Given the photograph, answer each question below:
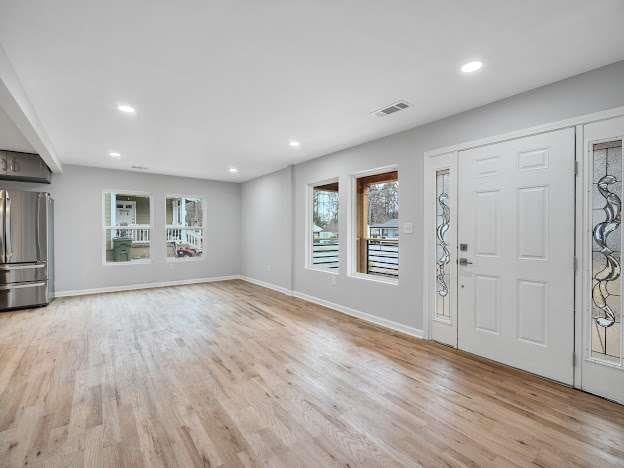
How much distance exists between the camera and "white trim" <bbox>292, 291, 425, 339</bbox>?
378 centimetres

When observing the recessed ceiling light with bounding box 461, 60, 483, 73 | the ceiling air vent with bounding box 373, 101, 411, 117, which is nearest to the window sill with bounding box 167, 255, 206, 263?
the ceiling air vent with bounding box 373, 101, 411, 117

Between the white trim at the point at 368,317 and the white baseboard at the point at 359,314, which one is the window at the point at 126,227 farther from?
the white trim at the point at 368,317

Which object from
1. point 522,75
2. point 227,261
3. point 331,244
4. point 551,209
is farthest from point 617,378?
point 227,261

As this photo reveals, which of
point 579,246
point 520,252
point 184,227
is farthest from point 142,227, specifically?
point 579,246

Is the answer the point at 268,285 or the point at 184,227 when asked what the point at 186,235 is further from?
the point at 268,285

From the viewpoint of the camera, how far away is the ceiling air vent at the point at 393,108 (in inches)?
124

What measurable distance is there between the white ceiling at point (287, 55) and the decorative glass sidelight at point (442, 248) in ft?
2.61

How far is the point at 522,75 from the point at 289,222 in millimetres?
4339

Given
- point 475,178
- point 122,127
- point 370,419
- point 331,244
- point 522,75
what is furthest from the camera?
point 331,244

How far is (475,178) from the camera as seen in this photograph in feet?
10.4

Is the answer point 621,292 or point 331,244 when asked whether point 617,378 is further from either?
point 331,244

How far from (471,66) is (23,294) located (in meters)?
6.89

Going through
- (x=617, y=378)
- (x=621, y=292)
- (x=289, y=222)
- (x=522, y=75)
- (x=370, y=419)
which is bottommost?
(x=370, y=419)

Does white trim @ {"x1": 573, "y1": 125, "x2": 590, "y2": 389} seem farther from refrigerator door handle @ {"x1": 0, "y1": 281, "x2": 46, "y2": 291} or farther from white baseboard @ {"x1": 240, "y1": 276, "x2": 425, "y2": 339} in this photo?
refrigerator door handle @ {"x1": 0, "y1": 281, "x2": 46, "y2": 291}
